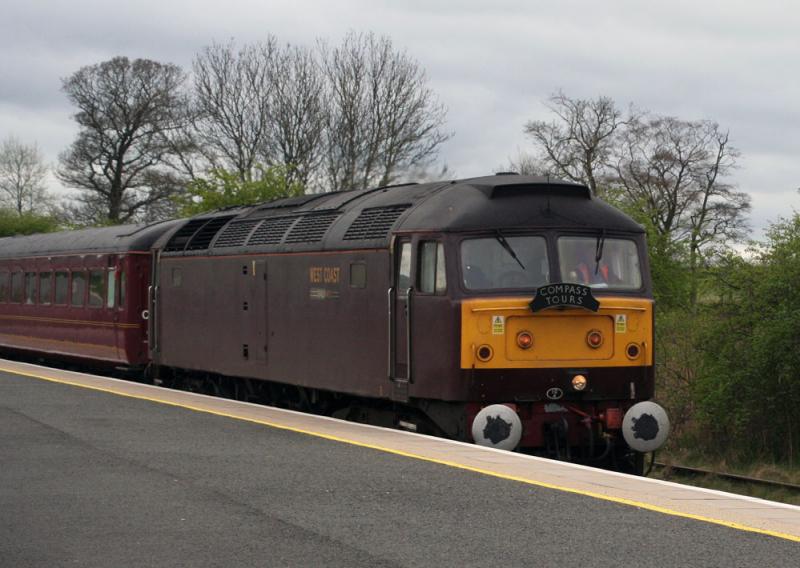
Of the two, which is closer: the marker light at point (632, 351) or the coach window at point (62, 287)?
the marker light at point (632, 351)

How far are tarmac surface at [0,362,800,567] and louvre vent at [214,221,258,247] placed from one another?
6.00 m

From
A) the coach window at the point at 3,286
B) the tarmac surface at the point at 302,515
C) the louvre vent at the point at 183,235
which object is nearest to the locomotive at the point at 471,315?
the tarmac surface at the point at 302,515

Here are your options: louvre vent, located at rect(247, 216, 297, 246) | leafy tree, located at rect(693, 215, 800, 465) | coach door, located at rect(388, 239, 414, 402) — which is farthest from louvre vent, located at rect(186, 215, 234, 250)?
leafy tree, located at rect(693, 215, 800, 465)

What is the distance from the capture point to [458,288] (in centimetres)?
1252

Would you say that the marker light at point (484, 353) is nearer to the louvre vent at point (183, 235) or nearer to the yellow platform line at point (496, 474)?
the yellow platform line at point (496, 474)

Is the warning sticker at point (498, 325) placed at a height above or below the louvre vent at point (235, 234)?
below

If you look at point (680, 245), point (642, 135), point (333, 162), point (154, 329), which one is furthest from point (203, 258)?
point (642, 135)

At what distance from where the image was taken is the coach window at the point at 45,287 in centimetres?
2589

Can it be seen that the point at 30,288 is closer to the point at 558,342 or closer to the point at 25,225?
the point at 558,342

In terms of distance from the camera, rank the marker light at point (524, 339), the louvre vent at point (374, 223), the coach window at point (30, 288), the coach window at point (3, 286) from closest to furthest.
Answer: the marker light at point (524, 339)
the louvre vent at point (374, 223)
the coach window at point (30, 288)
the coach window at point (3, 286)

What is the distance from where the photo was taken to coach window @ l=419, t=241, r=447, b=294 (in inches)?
501

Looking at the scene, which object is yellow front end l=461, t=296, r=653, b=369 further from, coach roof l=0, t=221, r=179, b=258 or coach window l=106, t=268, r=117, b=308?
coach window l=106, t=268, r=117, b=308

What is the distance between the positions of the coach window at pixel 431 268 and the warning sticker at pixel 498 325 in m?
0.59

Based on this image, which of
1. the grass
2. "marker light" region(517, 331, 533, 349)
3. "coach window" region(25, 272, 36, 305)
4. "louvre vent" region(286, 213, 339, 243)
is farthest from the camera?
"coach window" region(25, 272, 36, 305)
